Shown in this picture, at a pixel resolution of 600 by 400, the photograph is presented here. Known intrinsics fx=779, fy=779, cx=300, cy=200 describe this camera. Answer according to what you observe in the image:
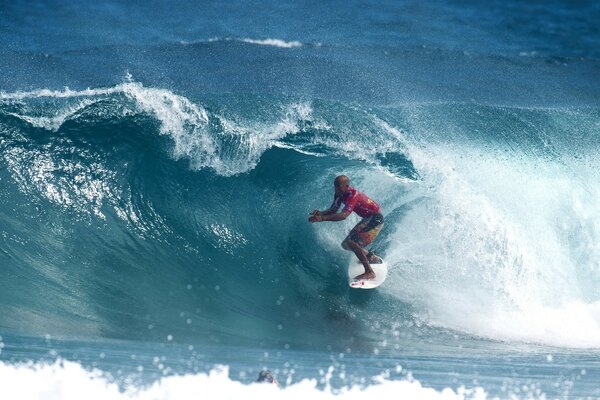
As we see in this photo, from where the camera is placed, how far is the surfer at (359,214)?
8633mm

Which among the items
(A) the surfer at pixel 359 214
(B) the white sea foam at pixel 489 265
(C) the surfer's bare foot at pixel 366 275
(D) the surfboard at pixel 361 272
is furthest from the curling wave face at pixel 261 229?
(A) the surfer at pixel 359 214

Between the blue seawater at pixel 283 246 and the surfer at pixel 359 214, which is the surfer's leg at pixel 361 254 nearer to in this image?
the surfer at pixel 359 214

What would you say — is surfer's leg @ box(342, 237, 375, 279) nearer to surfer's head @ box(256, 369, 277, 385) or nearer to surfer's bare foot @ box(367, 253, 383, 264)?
surfer's bare foot @ box(367, 253, 383, 264)

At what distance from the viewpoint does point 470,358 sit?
308 inches

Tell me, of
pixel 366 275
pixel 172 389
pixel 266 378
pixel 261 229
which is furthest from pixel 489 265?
pixel 172 389

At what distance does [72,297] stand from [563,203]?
24.4 ft

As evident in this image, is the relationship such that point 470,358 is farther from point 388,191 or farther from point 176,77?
point 176,77

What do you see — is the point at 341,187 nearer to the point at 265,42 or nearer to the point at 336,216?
the point at 336,216

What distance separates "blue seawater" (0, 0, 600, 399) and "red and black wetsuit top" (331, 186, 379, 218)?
1021mm

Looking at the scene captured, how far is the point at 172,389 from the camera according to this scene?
18.4ft

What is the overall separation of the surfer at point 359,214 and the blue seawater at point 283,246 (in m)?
0.57

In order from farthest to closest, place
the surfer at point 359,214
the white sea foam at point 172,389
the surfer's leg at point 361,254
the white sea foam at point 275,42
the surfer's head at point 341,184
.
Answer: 1. the white sea foam at point 275,42
2. the surfer's leg at point 361,254
3. the surfer at point 359,214
4. the surfer's head at point 341,184
5. the white sea foam at point 172,389

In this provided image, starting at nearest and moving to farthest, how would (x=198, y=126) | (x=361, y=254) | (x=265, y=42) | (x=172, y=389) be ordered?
1. (x=172, y=389)
2. (x=361, y=254)
3. (x=198, y=126)
4. (x=265, y=42)

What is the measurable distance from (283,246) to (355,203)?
1653 millimetres
